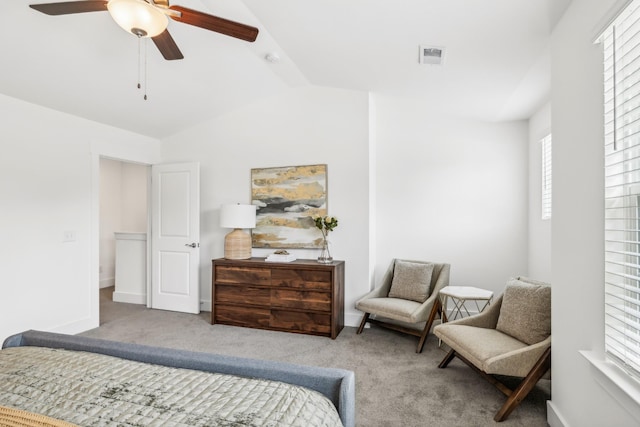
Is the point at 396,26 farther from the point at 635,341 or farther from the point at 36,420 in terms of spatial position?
the point at 36,420

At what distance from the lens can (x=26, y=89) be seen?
3.03 meters

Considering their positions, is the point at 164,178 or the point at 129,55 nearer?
the point at 129,55

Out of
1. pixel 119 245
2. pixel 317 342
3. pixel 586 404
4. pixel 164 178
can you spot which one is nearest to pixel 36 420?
pixel 586 404

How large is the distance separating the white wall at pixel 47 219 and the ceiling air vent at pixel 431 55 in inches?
140

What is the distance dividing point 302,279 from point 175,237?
76.9 inches

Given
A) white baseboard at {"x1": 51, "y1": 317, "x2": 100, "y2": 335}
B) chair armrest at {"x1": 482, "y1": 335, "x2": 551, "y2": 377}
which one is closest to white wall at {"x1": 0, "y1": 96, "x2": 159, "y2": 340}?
white baseboard at {"x1": 51, "y1": 317, "x2": 100, "y2": 335}

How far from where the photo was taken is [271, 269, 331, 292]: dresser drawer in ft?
11.6

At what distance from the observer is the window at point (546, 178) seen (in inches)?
130

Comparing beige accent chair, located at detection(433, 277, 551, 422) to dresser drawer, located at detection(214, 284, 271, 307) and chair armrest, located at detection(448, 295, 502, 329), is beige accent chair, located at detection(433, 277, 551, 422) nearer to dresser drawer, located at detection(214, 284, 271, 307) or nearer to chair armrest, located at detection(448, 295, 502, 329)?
chair armrest, located at detection(448, 295, 502, 329)

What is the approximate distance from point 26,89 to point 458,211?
446 centimetres

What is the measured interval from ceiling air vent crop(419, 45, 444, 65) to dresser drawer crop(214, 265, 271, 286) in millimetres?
2535

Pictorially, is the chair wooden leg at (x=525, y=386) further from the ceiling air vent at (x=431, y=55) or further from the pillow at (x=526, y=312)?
the ceiling air vent at (x=431, y=55)

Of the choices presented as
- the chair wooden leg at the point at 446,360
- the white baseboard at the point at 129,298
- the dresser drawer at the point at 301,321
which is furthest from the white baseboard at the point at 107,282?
the chair wooden leg at the point at 446,360

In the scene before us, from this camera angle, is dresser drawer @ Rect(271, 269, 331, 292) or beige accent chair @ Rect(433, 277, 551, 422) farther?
dresser drawer @ Rect(271, 269, 331, 292)
